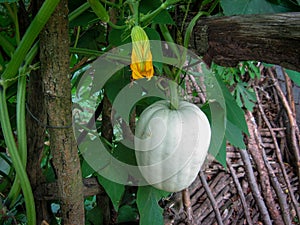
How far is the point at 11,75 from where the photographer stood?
56 cm

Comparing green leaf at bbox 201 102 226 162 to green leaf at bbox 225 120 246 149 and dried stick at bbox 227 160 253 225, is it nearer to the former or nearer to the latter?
green leaf at bbox 225 120 246 149

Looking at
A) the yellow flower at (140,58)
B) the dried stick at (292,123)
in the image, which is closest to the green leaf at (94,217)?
the yellow flower at (140,58)

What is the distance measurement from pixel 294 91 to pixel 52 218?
1.33 metres

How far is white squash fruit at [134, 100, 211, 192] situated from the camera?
0.58 m

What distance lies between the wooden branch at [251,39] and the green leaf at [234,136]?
161mm

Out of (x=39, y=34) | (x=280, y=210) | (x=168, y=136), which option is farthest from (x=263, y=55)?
(x=280, y=210)

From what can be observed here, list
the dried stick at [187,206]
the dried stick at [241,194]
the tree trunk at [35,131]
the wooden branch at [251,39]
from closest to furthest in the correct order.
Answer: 1. the wooden branch at [251,39]
2. the tree trunk at [35,131]
3. the dried stick at [187,206]
4. the dried stick at [241,194]

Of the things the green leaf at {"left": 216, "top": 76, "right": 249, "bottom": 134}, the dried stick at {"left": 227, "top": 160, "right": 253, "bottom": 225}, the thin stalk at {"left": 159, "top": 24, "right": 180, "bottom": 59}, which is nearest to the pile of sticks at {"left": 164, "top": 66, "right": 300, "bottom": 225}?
the dried stick at {"left": 227, "top": 160, "right": 253, "bottom": 225}

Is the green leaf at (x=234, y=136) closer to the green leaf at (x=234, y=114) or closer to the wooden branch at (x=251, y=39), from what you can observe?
the green leaf at (x=234, y=114)

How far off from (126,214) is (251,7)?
0.49 m

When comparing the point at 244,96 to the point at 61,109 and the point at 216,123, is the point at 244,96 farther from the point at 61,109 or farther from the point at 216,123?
the point at 61,109

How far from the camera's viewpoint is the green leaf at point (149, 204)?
72 cm

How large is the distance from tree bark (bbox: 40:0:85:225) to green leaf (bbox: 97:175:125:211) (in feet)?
0.19

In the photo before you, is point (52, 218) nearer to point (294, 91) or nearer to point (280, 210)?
point (280, 210)
